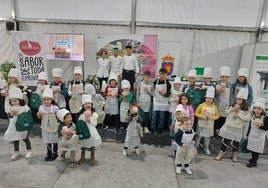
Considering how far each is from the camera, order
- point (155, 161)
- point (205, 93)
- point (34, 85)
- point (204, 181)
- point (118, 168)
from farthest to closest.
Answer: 1. point (34, 85)
2. point (205, 93)
3. point (155, 161)
4. point (118, 168)
5. point (204, 181)

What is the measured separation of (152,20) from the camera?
738 centimetres

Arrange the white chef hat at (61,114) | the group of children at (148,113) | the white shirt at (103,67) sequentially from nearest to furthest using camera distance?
the white chef hat at (61,114) → the group of children at (148,113) → the white shirt at (103,67)

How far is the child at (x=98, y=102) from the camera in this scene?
4.86 meters

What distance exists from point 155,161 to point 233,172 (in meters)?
1.45

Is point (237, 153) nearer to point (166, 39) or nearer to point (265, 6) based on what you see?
point (166, 39)

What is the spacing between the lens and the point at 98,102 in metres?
4.93

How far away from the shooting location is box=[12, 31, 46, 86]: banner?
665cm

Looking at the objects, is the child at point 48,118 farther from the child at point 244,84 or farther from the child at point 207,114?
the child at point 244,84

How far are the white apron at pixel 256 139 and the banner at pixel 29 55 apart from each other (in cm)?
613

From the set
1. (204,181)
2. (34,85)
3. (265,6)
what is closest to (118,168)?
(204,181)

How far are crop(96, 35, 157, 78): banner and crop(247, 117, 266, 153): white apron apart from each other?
3957 mm

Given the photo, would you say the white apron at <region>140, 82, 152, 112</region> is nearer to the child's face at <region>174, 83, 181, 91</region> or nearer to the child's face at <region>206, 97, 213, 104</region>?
the child's face at <region>174, 83, 181, 91</region>

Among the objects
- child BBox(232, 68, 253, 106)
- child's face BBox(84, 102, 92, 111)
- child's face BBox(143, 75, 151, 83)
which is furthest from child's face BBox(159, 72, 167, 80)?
child's face BBox(84, 102, 92, 111)

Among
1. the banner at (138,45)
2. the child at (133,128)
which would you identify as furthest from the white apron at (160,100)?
the banner at (138,45)
